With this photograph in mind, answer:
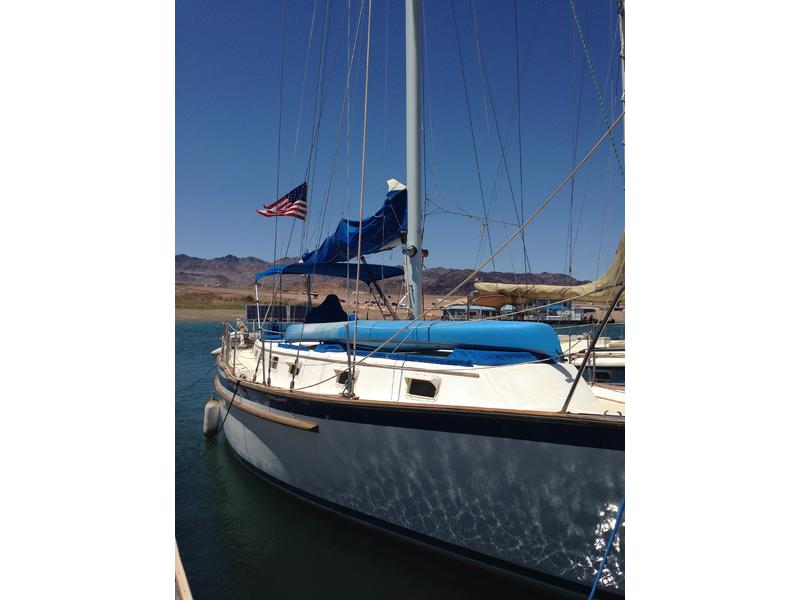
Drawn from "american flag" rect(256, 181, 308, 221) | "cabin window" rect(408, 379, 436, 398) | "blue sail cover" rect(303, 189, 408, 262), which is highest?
"american flag" rect(256, 181, 308, 221)

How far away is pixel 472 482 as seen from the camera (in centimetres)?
438

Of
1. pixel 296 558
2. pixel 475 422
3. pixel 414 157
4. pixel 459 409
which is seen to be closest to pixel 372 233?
pixel 414 157

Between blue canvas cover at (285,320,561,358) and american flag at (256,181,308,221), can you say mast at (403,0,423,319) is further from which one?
american flag at (256,181,308,221)

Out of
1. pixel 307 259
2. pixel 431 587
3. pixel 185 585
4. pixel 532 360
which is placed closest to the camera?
pixel 185 585

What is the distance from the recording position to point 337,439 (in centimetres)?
523

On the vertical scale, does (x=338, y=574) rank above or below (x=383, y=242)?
below

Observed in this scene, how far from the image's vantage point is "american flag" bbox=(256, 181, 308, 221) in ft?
30.6

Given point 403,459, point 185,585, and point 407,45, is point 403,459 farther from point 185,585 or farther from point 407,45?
point 407,45

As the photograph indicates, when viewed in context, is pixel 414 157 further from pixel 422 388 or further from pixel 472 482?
pixel 472 482

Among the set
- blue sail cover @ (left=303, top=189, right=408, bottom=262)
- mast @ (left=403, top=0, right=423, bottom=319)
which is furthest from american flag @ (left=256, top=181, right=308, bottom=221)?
mast @ (left=403, top=0, right=423, bottom=319)

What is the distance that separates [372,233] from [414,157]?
139 cm

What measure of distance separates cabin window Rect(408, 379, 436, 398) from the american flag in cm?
549
